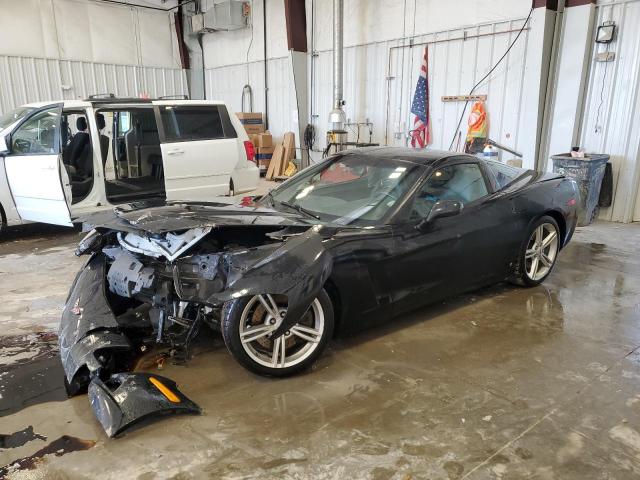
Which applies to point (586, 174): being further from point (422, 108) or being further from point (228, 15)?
point (228, 15)

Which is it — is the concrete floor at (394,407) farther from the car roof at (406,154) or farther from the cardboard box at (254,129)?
the cardboard box at (254,129)

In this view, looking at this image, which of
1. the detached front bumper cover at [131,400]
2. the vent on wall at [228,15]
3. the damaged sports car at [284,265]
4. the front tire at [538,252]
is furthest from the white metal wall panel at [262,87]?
the detached front bumper cover at [131,400]

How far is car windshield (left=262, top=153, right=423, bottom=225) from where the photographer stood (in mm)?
3611

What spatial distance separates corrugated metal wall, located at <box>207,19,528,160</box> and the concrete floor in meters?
5.38

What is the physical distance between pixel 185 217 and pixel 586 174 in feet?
21.0

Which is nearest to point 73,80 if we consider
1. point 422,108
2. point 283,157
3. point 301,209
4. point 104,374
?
point 283,157

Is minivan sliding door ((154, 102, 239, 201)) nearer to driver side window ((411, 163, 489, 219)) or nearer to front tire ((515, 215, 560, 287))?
driver side window ((411, 163, 489, 219))

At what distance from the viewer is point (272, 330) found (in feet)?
9.77

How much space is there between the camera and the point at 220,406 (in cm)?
279

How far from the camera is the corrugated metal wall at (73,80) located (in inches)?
462

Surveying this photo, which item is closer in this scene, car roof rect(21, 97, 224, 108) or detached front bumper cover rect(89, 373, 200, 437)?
detached front bumper cover rect(89, 373, 200, 437)

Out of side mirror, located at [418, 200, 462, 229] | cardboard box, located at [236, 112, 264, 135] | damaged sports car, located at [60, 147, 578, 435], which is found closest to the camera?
damaged sports car, located at [60, 147, 578, 435]

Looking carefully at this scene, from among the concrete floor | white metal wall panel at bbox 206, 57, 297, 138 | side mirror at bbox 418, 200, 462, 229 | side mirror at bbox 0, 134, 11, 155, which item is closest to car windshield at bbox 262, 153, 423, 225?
side mirror at bbox 418, 200, 462, 229

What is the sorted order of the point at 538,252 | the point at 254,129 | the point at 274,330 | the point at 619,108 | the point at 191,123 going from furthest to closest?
the point at 254,129 → the point at 619,108 → the point at 191,123 → the point at 538,252 → the point at 274,330
